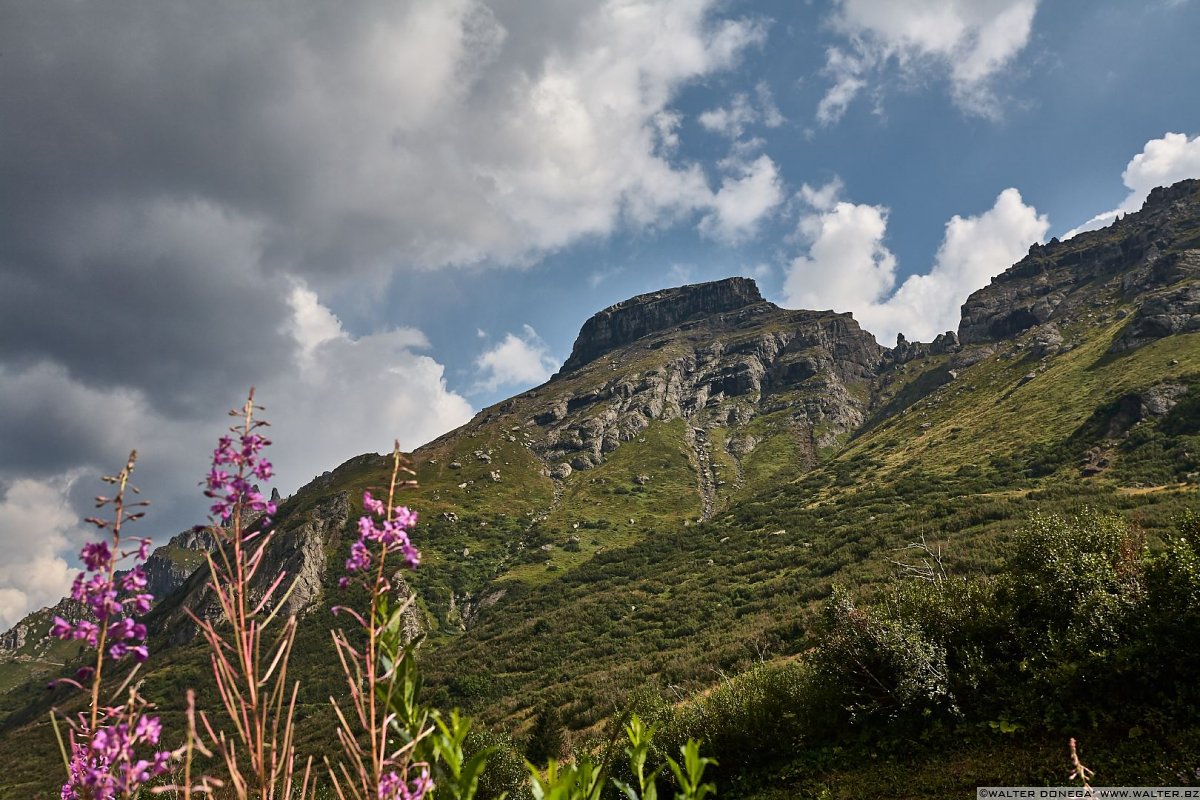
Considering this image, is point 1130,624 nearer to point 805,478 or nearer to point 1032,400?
point 1032,400

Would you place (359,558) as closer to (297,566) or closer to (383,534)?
(383,534)

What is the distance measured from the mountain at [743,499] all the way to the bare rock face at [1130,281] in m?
0.71

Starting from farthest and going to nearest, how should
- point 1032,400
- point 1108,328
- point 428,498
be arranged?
point 428,498, point 1108,328, point 1032,400

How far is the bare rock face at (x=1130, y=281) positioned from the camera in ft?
332

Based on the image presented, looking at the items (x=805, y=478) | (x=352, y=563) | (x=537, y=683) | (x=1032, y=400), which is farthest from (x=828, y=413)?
(x=352, y=563)

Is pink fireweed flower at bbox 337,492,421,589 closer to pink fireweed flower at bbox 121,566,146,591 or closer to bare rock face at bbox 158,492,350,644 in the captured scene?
pink fireweed flower at bbox 121,566,146,591

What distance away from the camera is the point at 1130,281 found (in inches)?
5497

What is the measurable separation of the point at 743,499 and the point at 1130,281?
108m

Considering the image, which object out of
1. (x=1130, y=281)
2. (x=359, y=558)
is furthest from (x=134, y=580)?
(x=1130, y=281)

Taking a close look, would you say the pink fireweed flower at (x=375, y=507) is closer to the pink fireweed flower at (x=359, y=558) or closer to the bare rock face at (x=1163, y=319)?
the pink fireweed flower at (x=359, y=558)

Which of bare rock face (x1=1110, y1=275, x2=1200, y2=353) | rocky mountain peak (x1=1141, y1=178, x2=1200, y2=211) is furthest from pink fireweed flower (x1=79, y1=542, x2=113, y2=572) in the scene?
rocky mountain peak (x1=1141, y1=178, x2=1200, y2=211)

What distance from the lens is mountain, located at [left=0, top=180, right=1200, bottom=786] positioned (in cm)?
4759

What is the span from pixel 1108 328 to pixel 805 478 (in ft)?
226

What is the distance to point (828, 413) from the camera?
18962cm
